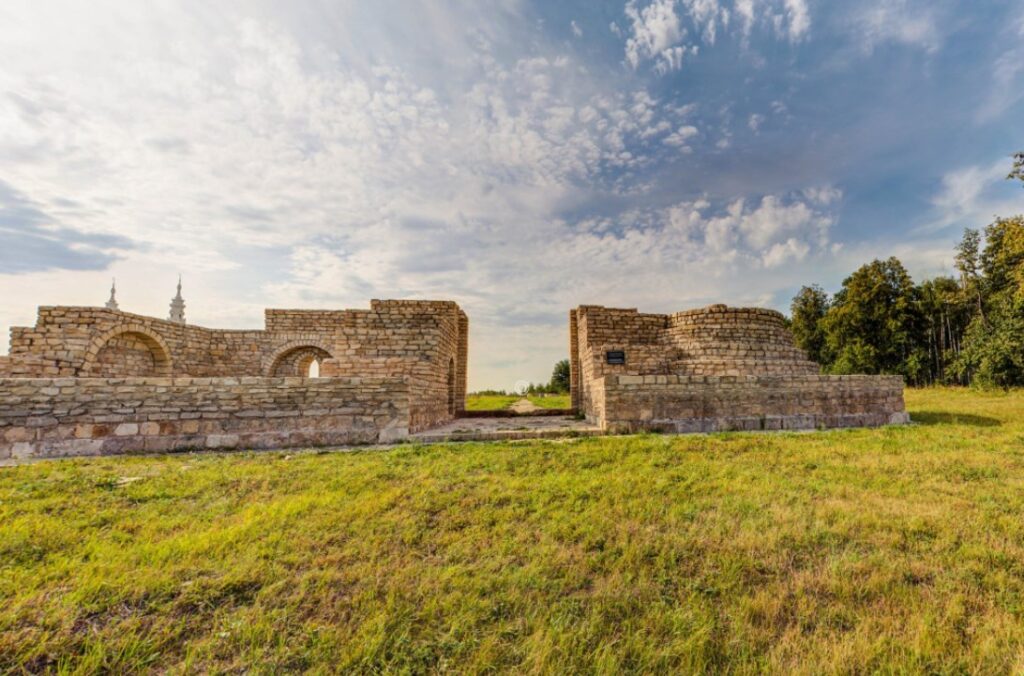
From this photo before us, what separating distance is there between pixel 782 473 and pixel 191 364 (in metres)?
19.8

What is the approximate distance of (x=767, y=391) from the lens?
9.05m

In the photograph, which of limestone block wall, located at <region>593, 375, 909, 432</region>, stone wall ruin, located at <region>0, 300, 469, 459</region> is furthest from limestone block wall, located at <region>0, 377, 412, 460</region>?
limestone block wall, located at <region>593, 375, 909, 432</region>

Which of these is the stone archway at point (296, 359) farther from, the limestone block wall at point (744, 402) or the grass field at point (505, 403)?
the limestone block wall at point (744, 402)

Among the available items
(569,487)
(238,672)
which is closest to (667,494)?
(569,487)

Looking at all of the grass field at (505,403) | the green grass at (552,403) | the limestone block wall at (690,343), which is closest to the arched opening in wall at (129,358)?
the grass field at (505,403)

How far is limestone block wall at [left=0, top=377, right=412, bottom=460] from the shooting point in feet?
22.2

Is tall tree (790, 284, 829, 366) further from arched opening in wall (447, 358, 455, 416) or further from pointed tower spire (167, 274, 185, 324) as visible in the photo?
pointed tower spire (167, 274, 185, 324)

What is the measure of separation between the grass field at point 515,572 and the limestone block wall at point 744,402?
11.0 feet

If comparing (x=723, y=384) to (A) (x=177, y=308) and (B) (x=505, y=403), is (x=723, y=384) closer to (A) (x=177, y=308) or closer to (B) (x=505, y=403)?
(B) (x=505, y=403)

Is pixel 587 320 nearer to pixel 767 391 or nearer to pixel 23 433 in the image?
pixel 767 391

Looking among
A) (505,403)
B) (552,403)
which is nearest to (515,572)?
(552,403)

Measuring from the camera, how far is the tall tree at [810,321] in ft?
126

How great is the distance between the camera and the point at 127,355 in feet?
46.8

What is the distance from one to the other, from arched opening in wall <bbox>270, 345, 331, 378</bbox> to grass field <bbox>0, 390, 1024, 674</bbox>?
43.0 feet
